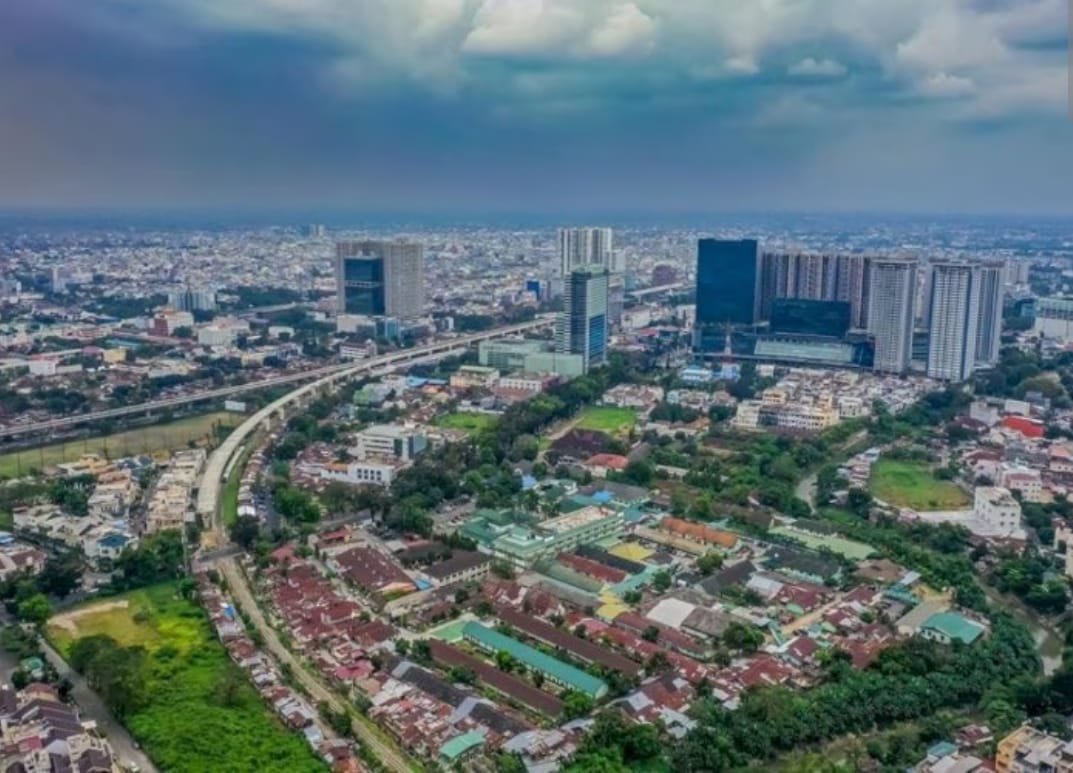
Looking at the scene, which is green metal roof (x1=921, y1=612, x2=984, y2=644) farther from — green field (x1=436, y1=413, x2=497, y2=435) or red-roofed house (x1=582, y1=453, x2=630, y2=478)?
green field (x1=436, y1=413, x2=497, y2=435)

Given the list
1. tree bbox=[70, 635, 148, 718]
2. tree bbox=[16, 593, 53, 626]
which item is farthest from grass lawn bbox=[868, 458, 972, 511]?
tree bbox=[16, 593, 53, 626]

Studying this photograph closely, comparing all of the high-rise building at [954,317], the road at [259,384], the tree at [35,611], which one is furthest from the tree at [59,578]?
the high-rise building at [954,317]

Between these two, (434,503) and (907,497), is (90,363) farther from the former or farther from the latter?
(907,497)

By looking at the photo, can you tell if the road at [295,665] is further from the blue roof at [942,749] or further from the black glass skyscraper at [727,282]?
the black glass skyscraper at [727,282]

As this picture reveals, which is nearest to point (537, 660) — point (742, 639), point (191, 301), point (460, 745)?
point (460, 745)

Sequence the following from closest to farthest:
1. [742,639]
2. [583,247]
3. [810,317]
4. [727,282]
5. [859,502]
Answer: [742,639], [859,502], [810,317], [727,282], [583,247]

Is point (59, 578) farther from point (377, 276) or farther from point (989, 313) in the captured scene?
point (989, 313)

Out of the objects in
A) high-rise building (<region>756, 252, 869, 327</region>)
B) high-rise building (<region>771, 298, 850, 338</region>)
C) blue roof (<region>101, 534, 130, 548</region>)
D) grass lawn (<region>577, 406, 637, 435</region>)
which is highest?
high-rise building (<region>756, 252, 869, 327</region>)

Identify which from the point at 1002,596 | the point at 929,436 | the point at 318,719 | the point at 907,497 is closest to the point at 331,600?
the point at 318,719
